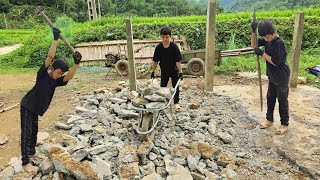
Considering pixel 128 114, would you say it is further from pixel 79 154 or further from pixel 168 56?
pixel 79 154

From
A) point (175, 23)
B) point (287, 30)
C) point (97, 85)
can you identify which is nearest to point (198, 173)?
point (97, 85)

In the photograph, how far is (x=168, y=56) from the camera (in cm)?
543

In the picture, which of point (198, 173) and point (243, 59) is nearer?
point (198, 173)

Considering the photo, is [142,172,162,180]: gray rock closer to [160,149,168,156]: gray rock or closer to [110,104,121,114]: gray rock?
[160,149,168,156]: gray rock

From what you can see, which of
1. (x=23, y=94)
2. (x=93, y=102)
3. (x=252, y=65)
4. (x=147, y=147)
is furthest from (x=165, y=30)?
(x=252, y=65)

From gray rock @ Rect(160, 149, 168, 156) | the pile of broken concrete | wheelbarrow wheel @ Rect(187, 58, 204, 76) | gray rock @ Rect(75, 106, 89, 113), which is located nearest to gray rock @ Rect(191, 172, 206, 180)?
the pile of broken concrete

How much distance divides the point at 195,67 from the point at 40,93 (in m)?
6.16

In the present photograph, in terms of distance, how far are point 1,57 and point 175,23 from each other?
7952 mm

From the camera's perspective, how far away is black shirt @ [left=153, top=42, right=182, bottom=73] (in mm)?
5363

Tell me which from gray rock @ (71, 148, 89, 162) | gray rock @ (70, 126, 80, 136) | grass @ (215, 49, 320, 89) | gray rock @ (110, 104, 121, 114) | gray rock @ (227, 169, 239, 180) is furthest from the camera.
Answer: grass @ (215, 49, 320, 89)

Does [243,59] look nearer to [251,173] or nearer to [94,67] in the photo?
[94,67]

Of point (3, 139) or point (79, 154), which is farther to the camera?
point (3, 139)

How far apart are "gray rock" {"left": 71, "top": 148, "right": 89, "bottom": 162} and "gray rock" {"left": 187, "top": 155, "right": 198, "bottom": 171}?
1.37 metres

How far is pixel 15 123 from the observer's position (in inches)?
209
